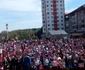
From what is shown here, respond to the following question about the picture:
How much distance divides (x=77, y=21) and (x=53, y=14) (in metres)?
32.6

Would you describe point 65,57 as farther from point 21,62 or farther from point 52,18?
point 52,18

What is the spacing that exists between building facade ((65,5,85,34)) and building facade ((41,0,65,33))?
1197 centimetres

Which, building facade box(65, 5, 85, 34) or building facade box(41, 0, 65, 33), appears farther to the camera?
building facade box(41, 0, 65, 33)

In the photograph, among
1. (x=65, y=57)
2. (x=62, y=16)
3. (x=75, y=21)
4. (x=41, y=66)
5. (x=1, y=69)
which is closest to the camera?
(x=1, y=69)

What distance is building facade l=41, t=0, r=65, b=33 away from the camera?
148 meters

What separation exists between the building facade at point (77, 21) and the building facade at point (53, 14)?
12.0m

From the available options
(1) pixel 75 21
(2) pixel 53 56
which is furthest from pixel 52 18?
(2) pixel 53 56

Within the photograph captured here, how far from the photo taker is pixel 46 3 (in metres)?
154

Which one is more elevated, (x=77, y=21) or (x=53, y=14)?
(x=53, y=14)

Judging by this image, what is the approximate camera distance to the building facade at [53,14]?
14788 cm

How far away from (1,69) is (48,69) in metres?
3.71

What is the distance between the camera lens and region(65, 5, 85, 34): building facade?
114500mm

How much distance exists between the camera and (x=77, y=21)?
4759 inches

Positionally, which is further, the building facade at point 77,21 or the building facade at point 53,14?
the building facade at point 53,14
